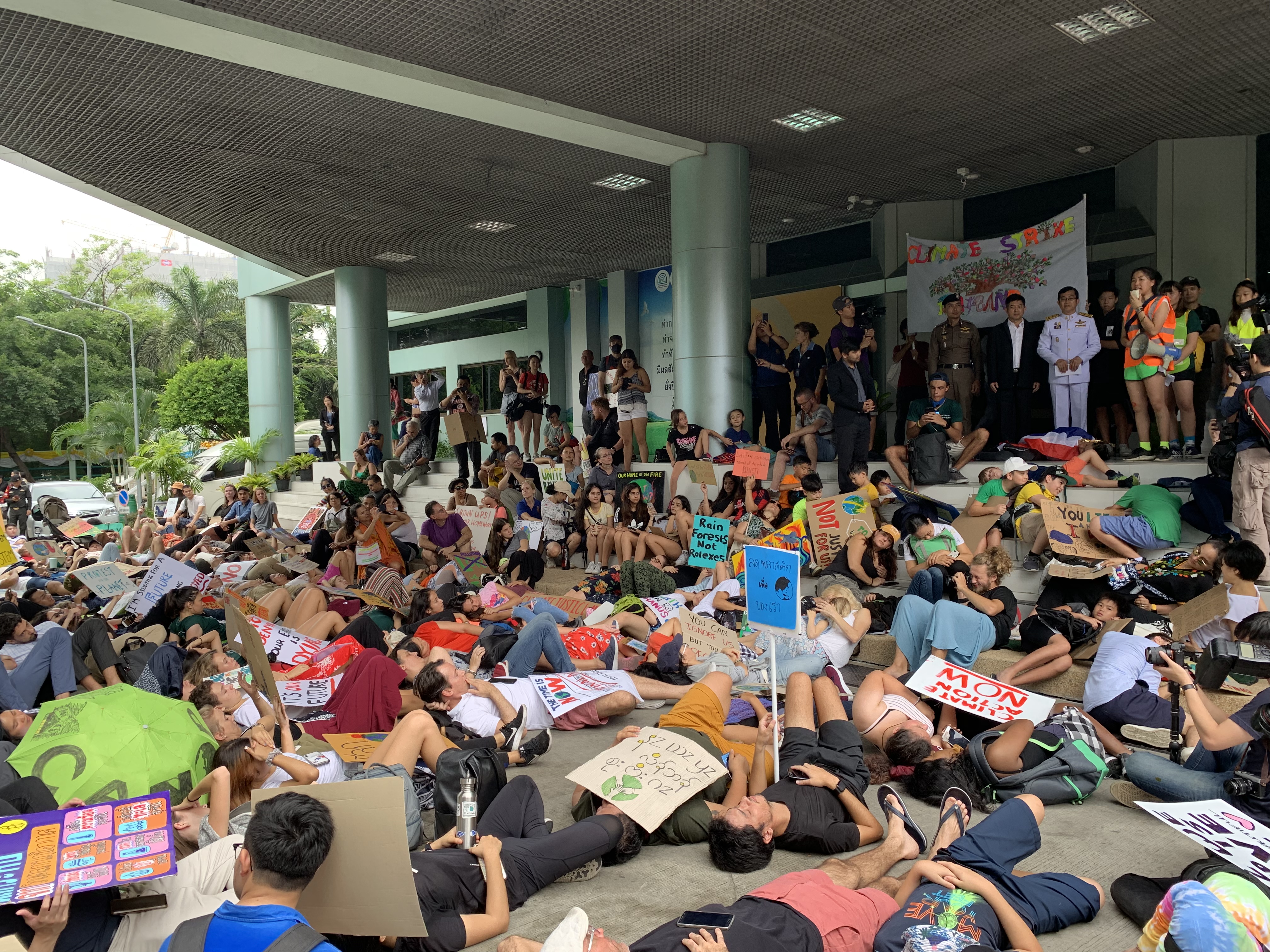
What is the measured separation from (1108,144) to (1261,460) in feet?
22.4

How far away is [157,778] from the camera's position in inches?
158

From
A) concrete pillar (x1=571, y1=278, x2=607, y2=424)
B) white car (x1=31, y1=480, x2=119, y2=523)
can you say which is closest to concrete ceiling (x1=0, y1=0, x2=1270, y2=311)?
concrete pillar (x1=571, y1=278, x2=607, y2=424)

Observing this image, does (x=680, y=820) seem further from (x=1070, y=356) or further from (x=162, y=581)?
(x=1070, y=356)

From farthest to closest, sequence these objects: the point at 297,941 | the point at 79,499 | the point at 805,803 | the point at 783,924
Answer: the point at 79,499
the point at 805,803
the point at 783,924
the point at 297,941

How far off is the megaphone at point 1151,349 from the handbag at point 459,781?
7.61m

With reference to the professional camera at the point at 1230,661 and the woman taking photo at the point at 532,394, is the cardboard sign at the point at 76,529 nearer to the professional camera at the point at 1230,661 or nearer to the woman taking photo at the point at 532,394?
the woman taking photo at the point at 532,394

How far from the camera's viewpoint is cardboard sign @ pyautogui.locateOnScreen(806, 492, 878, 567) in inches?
358

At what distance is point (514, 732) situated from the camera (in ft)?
18.2

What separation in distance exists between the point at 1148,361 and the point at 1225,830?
6.64 metres

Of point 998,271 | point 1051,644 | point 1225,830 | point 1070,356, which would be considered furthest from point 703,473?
point 1225,830

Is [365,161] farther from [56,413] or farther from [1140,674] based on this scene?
[56,413]

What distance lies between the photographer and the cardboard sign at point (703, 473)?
10781mm

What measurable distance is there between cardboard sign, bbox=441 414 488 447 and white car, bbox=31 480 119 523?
12.8 meters

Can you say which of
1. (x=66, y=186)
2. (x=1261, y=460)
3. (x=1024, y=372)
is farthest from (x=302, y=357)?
(x=1261, y=460)
